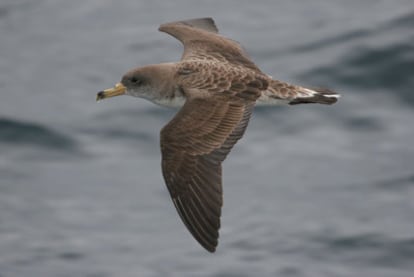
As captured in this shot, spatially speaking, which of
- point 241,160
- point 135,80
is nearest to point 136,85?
point 135,80

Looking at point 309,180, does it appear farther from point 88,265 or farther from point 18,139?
point 18,139

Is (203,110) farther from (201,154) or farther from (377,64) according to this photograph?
Result: (377,64)

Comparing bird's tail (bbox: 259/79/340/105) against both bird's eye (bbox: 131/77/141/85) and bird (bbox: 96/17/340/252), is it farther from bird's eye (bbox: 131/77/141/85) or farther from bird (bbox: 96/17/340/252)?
bird's eye (bbox: 131/77/141/85)

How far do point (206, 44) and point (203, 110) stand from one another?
1.89 meters

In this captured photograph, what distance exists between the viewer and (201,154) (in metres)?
9.54

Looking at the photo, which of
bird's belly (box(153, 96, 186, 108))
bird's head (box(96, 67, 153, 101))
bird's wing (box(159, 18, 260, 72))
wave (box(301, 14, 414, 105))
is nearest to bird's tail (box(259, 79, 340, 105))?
bird's wing (box(159, 18, 260, 72))

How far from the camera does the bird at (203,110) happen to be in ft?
30.6

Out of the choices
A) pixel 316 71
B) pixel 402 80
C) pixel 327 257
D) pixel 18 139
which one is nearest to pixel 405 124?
pixel 402 80

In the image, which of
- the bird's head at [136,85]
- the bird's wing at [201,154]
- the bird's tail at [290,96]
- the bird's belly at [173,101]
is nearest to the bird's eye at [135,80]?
the bird's head at [136,85]

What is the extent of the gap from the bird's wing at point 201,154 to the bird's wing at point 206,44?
47.6 inches

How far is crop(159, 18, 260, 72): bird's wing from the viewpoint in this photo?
36.6ft

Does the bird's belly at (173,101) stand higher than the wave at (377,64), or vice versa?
the wave at (377,64)

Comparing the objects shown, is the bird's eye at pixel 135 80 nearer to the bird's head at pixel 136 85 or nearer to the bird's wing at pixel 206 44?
the bird's head at pixel 136 85

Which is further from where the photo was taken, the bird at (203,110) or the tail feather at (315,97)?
the tail feather at (315,97)
